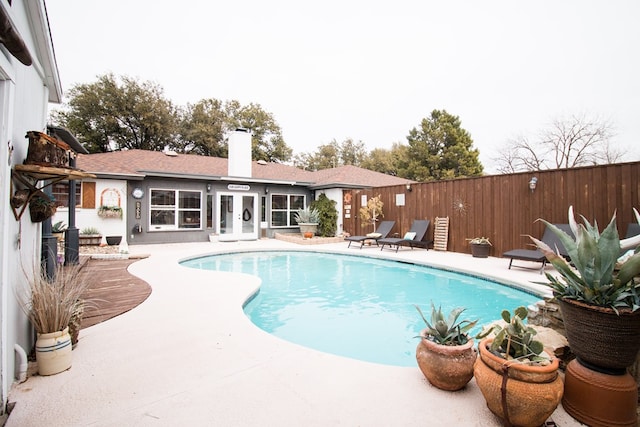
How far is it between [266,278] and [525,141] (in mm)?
25880

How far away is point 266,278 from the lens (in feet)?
23.2

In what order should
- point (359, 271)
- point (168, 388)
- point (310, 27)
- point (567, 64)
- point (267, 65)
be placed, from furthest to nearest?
1. point (267, 65)
2. point (567, 64)
3. point (310, 27)
4. point (359, 271)
5. point (168, 388)

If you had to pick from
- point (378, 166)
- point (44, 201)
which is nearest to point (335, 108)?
point (378, 166)

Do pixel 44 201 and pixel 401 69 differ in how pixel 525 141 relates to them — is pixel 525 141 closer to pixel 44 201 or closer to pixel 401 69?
pixel 401 69

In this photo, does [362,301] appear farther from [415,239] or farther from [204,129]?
[204,129]

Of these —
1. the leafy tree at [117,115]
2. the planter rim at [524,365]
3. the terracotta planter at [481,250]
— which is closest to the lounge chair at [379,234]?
the terracotta planter at [481,250]

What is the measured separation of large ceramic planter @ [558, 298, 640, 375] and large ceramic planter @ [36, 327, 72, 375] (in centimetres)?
374

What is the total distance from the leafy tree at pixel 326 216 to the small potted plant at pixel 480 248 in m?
6.13

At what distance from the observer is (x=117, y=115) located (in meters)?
22.9

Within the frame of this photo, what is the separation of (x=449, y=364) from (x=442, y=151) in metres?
24.4

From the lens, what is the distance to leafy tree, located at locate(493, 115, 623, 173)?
20.9 m

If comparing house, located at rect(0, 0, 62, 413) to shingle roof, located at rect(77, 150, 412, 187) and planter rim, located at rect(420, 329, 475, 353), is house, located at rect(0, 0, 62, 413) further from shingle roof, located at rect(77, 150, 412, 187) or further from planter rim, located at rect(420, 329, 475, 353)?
shingle roof, located at rect(77, 150, 412, 187)

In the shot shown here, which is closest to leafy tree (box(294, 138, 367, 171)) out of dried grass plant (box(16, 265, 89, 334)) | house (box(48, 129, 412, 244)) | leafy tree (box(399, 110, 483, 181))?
leafy tree (box(399, 110, 483, 181))

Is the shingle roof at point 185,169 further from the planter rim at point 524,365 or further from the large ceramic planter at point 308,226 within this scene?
the planter rim at point 524,365
